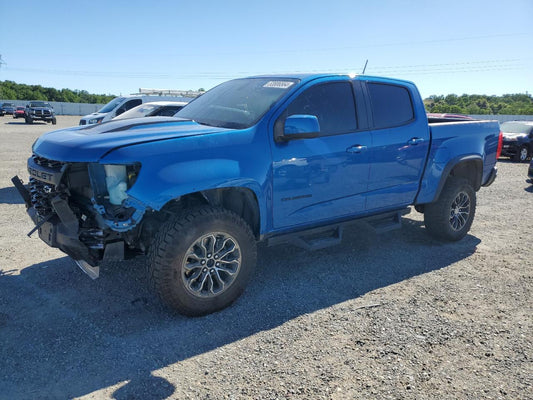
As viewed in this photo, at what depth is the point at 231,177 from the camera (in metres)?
3.53

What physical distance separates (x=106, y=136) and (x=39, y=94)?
8285 centimetres


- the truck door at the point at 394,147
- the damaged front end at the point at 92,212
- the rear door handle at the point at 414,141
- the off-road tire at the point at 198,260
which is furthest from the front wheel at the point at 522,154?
the damaged front end at the point at 92,212

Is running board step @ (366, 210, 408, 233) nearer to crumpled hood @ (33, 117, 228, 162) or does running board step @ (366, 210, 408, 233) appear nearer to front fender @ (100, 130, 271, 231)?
front fender @ (100, 130, 271, 231)

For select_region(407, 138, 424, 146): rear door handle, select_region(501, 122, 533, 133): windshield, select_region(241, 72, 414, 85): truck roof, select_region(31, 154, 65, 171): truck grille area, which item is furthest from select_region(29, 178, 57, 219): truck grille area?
select_region(501, 122, 533, 133): windshield

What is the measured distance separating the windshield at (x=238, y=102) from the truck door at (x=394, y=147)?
1.14 m

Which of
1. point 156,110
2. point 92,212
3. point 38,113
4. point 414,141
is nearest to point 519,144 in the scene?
point 156,110

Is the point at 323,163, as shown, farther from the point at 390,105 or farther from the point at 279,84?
the point at 390,105

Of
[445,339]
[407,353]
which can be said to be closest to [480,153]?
[445,339]

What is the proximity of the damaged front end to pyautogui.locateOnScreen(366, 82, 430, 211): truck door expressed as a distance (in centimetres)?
257

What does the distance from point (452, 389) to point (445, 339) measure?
0.65 metres

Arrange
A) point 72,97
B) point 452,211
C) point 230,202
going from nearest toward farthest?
1. point 230,202
2. point 452,211
3. point 72,97

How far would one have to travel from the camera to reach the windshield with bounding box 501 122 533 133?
16.7 m

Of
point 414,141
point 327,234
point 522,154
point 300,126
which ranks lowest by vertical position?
point 327,234

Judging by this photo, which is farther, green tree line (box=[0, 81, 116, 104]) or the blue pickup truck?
green tree line (box=[0, 81, 116, 104])
